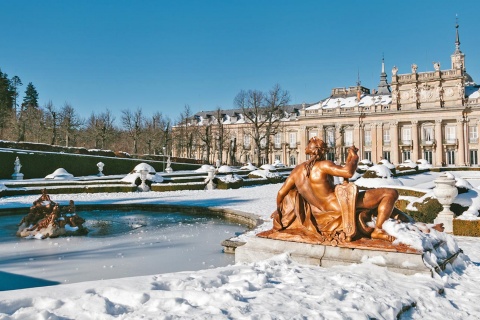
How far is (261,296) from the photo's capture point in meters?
3.78

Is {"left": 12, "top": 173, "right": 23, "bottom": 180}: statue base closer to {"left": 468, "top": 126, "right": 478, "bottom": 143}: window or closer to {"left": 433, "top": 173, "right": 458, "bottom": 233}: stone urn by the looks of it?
{"left": 433, "top": 173, "right": 458, "bottom": 233}: stone urn

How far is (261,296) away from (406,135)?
53024 millimetres

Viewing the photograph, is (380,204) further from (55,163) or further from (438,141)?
(438,141)

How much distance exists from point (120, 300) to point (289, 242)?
2.64 meters

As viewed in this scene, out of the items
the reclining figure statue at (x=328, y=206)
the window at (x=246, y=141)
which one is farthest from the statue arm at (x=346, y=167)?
the window at (x=246, y=141)

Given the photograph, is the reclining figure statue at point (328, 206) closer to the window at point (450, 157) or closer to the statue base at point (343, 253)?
the statue base at point (343, 253)

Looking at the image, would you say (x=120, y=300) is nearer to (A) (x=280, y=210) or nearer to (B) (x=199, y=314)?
(B) (x=199, y=314)

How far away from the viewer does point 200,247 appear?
815cm

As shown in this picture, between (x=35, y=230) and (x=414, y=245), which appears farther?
(x=35, y=230)

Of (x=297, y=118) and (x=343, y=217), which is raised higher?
(x=297, y=118)

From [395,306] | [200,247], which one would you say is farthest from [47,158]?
[395,306]

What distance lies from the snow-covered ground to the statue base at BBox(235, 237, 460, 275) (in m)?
0.13

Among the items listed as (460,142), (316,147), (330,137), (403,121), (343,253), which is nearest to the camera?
(343,253)

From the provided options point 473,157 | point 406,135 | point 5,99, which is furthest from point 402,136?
point 5,99
